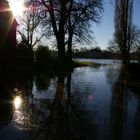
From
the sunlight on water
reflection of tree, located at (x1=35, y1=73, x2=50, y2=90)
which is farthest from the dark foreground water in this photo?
reflection of tree, located at (x1=35, y1=73, x2=50, y2=90)

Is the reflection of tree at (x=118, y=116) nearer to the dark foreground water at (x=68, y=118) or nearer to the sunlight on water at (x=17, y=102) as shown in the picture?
the dark foreground water at (x=68, y=118)

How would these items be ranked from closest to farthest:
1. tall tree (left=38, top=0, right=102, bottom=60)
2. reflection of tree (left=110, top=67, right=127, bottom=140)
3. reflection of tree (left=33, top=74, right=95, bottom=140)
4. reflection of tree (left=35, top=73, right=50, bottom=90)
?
reflection of tree (left=33, top=74, right=95, bottom=140) → reflection of tree (left=110, top=67, right=127, bottom=140) → reflection of tree (left=35, top=73, right=50, bottom=90) → tall tree (left=38, top=0, right=102, bottom=60)

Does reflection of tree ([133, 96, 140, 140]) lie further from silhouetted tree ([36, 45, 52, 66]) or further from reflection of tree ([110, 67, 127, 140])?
silhouetted tree ([36, 45, 52, 66])

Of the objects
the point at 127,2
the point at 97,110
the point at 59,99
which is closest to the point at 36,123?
the point at 97,110

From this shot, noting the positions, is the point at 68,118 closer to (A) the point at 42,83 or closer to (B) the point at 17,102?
(B) the point at 17,102

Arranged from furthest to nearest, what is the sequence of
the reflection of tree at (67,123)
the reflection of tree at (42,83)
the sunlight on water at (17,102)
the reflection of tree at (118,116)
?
the reflection of tree at (42,83) → the sunlight on water at (17,102) → the reflection of tree at (118,116) → the reflection of tree at (67,123)

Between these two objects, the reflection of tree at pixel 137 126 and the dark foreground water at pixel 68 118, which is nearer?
the dark foreground water at pixel 68 118

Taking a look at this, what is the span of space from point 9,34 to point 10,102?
24981 millimetres

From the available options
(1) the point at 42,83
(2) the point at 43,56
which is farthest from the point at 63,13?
(1) the point at 42,83

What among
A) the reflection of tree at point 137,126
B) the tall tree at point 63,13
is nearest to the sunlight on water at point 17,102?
the reflection of tree at point 137,126

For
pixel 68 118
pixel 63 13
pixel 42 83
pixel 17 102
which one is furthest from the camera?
pixel 63 13

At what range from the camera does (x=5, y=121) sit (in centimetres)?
796

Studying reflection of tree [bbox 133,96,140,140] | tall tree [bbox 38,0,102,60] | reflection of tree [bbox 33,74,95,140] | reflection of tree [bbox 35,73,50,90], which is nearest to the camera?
reflection of tree [bbox 33,74,95,140]

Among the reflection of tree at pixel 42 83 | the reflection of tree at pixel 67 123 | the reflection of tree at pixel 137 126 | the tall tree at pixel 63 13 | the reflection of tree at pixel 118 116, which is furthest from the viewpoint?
the tall tree at pixel 63 13
